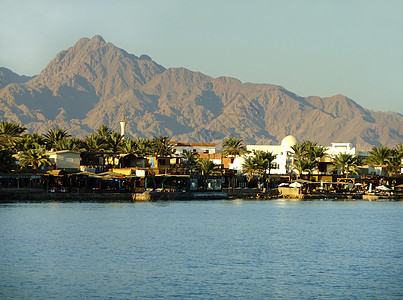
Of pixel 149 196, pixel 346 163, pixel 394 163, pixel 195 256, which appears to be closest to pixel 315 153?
pixel 346 163

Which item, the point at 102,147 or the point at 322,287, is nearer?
the point at 322,287

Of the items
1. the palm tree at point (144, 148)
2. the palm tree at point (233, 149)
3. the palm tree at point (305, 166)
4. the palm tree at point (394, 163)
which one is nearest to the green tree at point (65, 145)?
the palm tree at point (144, 148)

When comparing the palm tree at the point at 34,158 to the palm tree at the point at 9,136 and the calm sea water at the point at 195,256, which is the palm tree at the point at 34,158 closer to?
the palm tree at the point at 9,136

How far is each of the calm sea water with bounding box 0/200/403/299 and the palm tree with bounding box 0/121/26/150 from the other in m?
40.9

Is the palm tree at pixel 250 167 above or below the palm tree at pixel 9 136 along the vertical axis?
below

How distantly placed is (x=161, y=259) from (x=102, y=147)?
95.5 meters

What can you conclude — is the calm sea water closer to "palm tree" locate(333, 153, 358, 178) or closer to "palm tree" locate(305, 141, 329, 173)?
"palm tree" locate(333, 153, 358, 178)

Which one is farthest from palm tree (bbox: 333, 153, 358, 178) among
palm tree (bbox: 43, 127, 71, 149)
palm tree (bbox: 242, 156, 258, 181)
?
palm tree (bbox: 43, 127, 71, 149)

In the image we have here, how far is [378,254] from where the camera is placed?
57.1 m

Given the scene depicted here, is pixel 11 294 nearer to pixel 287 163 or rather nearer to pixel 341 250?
pixel 341 250

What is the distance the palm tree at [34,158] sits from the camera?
11950 cm

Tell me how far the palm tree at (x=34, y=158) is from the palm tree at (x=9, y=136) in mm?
10884

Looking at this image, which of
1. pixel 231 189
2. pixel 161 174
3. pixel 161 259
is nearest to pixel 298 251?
pixel 161 259

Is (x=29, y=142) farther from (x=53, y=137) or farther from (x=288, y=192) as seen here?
(x=288, y=192)
